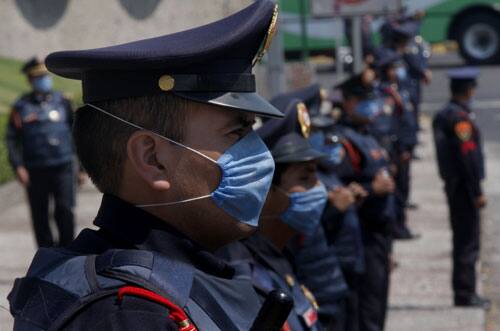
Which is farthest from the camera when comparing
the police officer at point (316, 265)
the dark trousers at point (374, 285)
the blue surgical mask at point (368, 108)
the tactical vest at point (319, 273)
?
the blue surgical mask at point (368, 108)

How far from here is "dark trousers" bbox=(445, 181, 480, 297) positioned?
28.7 ft

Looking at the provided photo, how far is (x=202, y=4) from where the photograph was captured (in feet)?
14.6

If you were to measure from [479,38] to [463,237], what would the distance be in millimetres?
Answer: 16719

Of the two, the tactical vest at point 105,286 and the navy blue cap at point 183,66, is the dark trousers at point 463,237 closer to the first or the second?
the navy blue cap at point 183,66

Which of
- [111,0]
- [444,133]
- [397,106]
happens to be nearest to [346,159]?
[444,133]

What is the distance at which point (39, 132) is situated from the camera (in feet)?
32.8

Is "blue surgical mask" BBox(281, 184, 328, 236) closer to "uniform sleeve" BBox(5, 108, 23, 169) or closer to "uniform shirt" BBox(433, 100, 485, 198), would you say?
"uniform shirt" BBox(433, 100, 485, 198)

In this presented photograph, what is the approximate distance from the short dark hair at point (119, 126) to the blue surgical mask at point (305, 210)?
214cm

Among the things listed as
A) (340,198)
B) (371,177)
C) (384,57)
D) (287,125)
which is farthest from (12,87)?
(287,125)

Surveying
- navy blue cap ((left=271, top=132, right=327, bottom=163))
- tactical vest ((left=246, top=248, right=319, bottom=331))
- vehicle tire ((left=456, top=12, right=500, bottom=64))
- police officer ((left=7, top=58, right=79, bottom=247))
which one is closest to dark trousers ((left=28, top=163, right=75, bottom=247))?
police officer ((left=7, top=58, right=79, bottom=247))

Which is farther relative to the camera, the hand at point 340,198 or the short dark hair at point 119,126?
the hand at point 340,198

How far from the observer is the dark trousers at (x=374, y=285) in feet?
23.5

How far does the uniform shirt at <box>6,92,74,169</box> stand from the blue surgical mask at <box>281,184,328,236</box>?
18.3 ft

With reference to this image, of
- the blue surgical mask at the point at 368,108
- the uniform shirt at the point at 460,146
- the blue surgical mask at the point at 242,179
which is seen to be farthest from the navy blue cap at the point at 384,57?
the blue surgical mask at the point at 242,179
